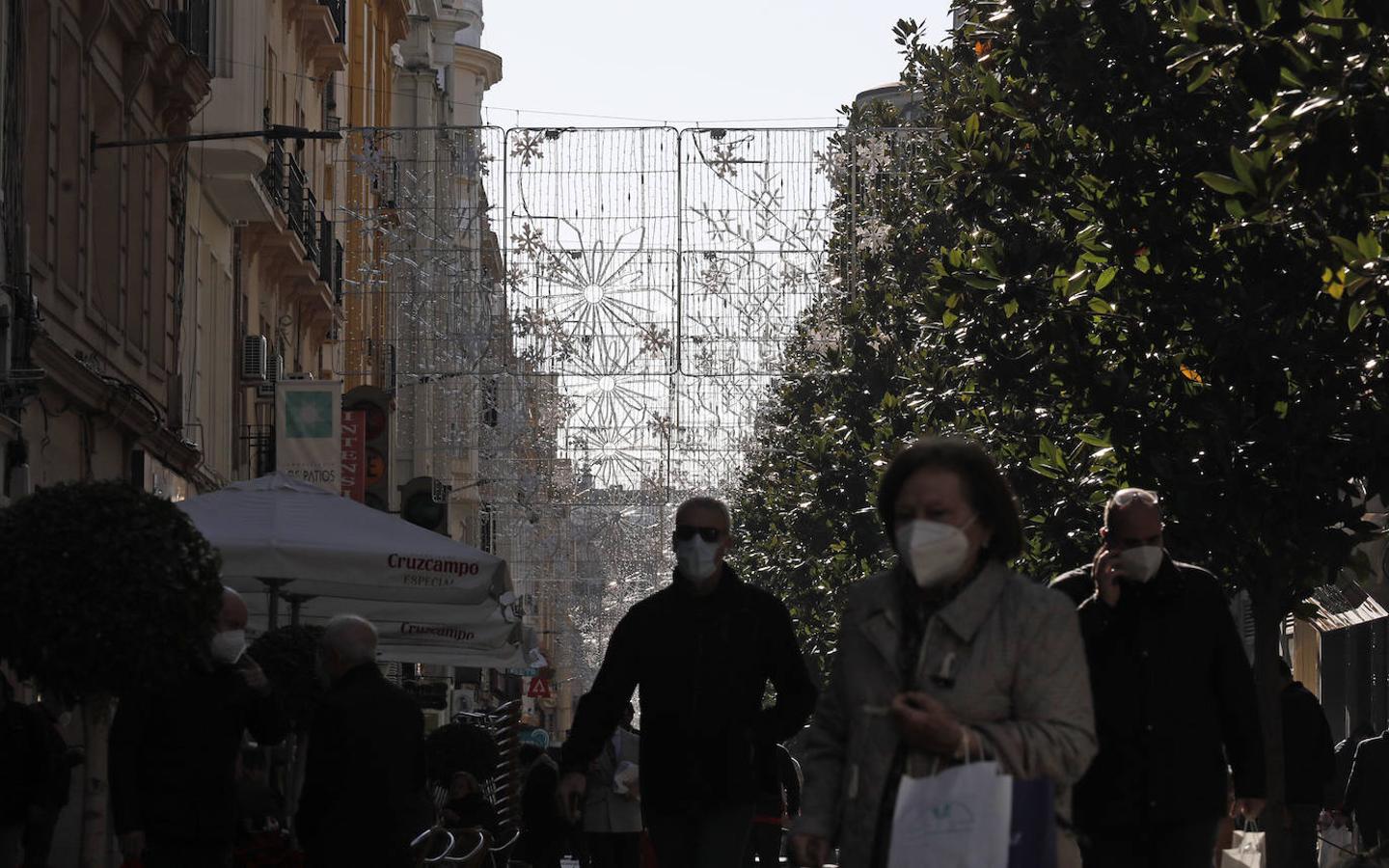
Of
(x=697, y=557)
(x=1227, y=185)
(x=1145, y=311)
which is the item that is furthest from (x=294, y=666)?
(x=1145, y=311)

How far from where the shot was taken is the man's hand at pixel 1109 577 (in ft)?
26.6

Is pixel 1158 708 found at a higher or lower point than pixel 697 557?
lower

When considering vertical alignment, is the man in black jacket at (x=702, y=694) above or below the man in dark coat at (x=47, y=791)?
above

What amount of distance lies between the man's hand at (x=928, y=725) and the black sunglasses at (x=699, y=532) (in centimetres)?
336

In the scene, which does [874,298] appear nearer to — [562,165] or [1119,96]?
[562,165]

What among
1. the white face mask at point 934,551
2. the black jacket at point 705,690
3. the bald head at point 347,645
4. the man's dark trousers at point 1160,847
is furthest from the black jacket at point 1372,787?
the white face mask at point 934,551

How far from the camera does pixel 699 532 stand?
8812mm

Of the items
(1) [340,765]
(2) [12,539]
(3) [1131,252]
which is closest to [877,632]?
(1) [340,765]

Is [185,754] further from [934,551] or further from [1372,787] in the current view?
[1372,787]

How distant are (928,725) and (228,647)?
621 cm

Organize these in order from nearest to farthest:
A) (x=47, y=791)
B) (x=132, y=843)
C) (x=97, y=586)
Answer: (x=132, y=843), (x=97, y=586), (x=47, y=791)

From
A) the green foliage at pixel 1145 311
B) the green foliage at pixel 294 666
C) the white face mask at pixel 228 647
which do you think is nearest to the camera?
the white face mask at pixel 228 647

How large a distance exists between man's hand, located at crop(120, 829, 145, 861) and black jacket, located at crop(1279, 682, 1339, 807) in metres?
8.50

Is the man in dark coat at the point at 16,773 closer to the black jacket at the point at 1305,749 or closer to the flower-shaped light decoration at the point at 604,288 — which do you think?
the black jacket at the point at 1305,749
